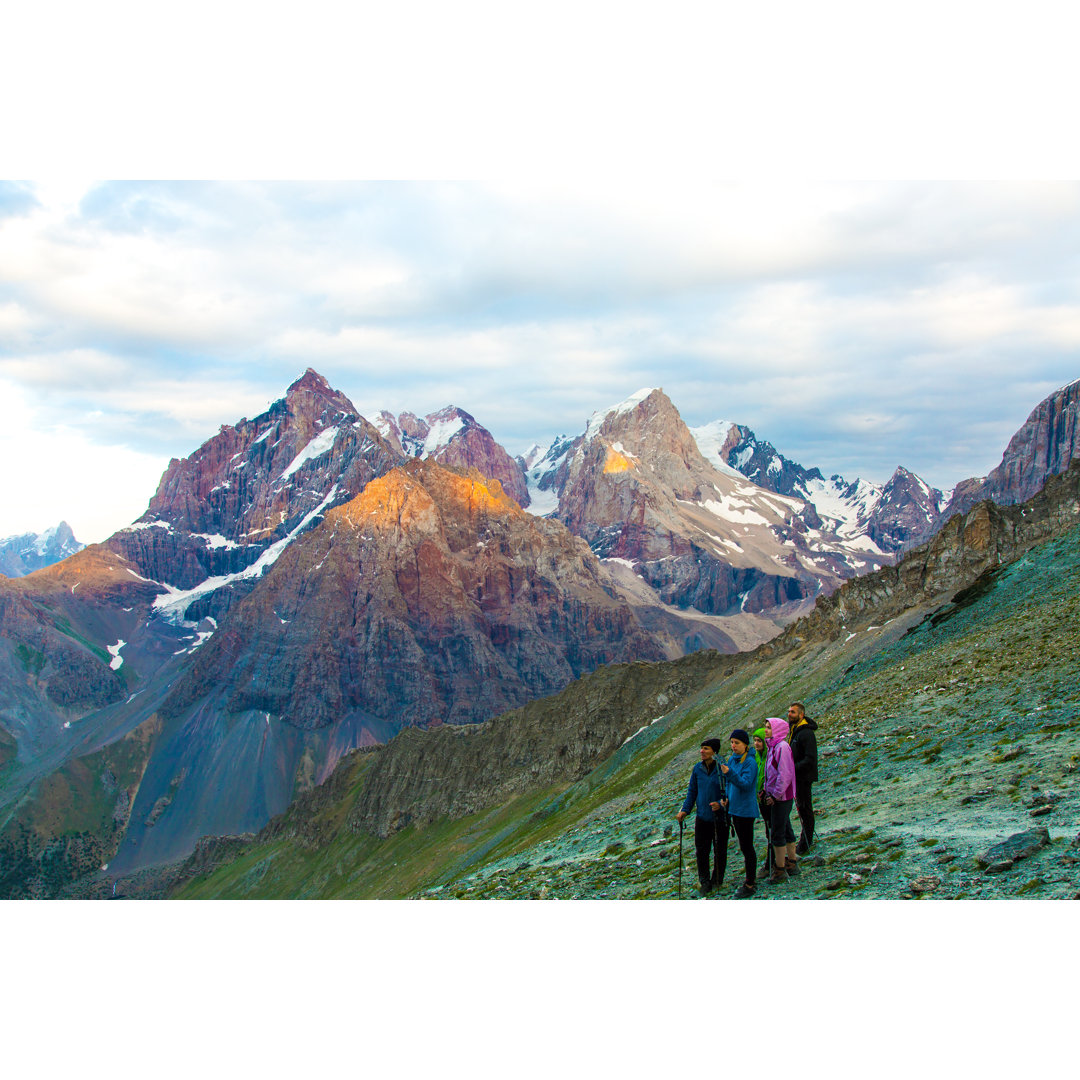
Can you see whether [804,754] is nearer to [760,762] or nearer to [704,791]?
[760,762]

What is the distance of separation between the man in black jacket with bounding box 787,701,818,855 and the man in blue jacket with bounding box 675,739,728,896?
58.7 inches

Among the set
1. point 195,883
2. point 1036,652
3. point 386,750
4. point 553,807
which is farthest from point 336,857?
point 1036,652

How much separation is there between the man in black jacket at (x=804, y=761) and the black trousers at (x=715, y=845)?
1.53 meters

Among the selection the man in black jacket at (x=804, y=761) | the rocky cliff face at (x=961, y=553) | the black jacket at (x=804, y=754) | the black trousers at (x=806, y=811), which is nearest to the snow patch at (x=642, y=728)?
the rocky cliff face at (x=961, y=553)

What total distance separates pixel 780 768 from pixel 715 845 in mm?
1881

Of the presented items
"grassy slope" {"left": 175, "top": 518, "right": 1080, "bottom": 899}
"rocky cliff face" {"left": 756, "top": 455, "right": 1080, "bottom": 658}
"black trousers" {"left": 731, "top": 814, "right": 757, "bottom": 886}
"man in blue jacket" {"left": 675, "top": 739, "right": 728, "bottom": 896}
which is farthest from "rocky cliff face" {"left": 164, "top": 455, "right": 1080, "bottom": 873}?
"black trousers" {"left": 731, "top": 814, "right": 757, "bottom": 886}

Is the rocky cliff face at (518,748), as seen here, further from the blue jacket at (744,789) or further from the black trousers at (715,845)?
the blue jacket at (744,789)

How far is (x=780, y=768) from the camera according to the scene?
13820mm

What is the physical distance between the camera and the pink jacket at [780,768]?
45.0 ft

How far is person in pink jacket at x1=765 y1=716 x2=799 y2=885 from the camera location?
45.1ft

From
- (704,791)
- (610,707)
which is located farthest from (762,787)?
(610,707)

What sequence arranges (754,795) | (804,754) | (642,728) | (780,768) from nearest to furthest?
(754,795), (780,768), (804,754), (642,728)

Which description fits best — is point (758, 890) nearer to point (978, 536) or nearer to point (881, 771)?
point (881, 771)

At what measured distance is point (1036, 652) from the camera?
88.5 ft
